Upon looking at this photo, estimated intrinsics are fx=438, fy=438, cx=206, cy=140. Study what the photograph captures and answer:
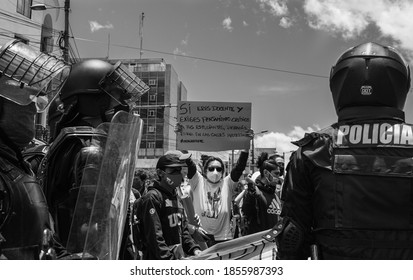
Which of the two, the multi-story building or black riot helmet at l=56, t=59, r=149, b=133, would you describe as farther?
the multi-story building

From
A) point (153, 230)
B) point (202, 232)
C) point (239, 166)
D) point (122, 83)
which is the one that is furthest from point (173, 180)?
point (239, 166)

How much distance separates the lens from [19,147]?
2361mm

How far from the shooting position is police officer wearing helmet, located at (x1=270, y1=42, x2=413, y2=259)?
224 cm

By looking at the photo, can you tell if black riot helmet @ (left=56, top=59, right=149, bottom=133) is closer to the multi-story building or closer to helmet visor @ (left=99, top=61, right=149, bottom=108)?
helmet visor @ (left=99, top=61, right=149, bottom=108)

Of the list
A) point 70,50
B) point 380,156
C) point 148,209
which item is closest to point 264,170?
point 148,209

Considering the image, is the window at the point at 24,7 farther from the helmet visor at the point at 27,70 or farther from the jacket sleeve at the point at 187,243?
the helmet visor at the point at 27,70

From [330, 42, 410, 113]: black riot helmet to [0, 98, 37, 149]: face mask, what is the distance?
1740 millimetres

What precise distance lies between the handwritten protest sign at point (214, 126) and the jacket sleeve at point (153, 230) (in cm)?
284

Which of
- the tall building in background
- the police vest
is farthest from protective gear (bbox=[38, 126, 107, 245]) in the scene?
the tall building in background

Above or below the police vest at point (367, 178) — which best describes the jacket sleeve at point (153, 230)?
below

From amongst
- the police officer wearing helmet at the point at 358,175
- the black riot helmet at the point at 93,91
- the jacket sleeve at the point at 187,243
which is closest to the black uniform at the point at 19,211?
the black riot helmet at the point at 93,91

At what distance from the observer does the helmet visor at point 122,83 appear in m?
3.20

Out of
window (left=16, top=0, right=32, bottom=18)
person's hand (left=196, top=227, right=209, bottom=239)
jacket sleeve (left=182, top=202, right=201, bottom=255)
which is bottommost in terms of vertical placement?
person's hand (left=196, top=227, right=209, bottom=239)
